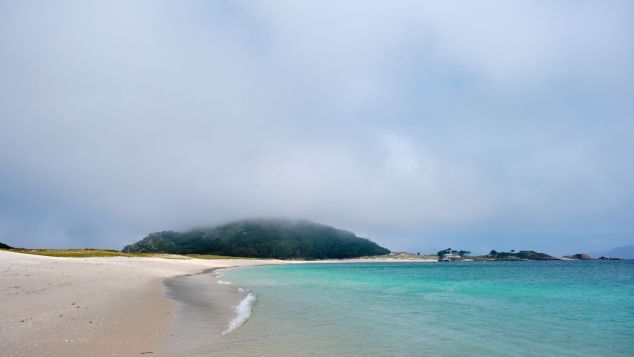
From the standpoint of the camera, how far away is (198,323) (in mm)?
17953

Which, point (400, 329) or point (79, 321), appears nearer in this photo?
point (79, 321)

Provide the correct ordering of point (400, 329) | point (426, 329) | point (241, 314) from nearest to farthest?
1. point (400, 329)
2. point (426, 329)
3. point (241, 314)

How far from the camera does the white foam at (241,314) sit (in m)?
17.5

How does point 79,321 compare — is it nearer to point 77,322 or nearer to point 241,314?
point 77,322

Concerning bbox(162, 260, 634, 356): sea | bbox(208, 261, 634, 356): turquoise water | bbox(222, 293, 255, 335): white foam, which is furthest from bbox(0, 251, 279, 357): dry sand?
bbox(208, 261, 634, 356): turquoise water

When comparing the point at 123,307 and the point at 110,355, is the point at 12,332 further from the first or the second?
the point at 123,307

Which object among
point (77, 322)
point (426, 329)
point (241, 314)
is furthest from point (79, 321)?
point (426, 329)

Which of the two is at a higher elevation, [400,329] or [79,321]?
[79,321]

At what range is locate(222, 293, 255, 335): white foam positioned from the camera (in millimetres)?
17500

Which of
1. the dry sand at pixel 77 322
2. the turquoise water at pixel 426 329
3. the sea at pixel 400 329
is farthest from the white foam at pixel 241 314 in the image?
the dry sand at pixel 77 322

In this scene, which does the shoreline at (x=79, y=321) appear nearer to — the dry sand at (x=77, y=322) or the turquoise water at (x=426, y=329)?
the dry sand at (x=77, y=322)

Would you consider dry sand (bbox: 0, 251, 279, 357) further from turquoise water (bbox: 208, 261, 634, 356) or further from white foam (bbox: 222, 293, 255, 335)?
turquoise water (bbox: 208, 261, 634, 356)

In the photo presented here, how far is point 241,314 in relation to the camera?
2172 cm

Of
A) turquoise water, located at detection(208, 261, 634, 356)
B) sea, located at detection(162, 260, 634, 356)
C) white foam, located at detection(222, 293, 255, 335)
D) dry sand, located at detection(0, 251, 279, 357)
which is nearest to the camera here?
dry sand, located at detection(0, 251, 279, 357)
